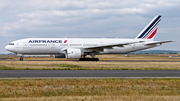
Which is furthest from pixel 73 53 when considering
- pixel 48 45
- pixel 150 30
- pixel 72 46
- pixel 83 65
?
pixel 150 30

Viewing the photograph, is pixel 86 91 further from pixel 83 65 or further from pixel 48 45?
pixel 48 45

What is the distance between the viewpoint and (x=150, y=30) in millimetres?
47812

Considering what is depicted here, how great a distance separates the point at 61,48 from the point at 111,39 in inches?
415

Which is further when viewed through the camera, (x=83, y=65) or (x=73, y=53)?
(x=73, y=53)

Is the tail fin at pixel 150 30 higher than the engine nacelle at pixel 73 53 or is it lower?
higher

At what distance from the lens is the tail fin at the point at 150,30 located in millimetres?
47719

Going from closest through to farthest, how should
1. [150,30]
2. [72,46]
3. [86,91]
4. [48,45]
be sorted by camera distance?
[86,91], [48,45], [72,46], [150,30]

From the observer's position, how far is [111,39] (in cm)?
4612

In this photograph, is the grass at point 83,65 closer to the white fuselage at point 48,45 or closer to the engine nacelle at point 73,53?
the engine nacelle at point 73,53

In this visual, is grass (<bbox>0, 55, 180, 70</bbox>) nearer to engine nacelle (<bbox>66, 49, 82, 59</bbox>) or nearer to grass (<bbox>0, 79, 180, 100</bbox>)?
engine nacelle (<bbox>66, 49, 82, 59</bbox>)

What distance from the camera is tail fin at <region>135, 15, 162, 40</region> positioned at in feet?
157

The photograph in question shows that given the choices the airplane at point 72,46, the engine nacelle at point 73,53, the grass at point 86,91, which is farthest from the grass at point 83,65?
the grass at point 86,91

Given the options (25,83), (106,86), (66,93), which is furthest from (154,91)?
(25,83)

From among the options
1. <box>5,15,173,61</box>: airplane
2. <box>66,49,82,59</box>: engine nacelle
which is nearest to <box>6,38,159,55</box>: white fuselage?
<box>5,15,173,61</box>: airplane
